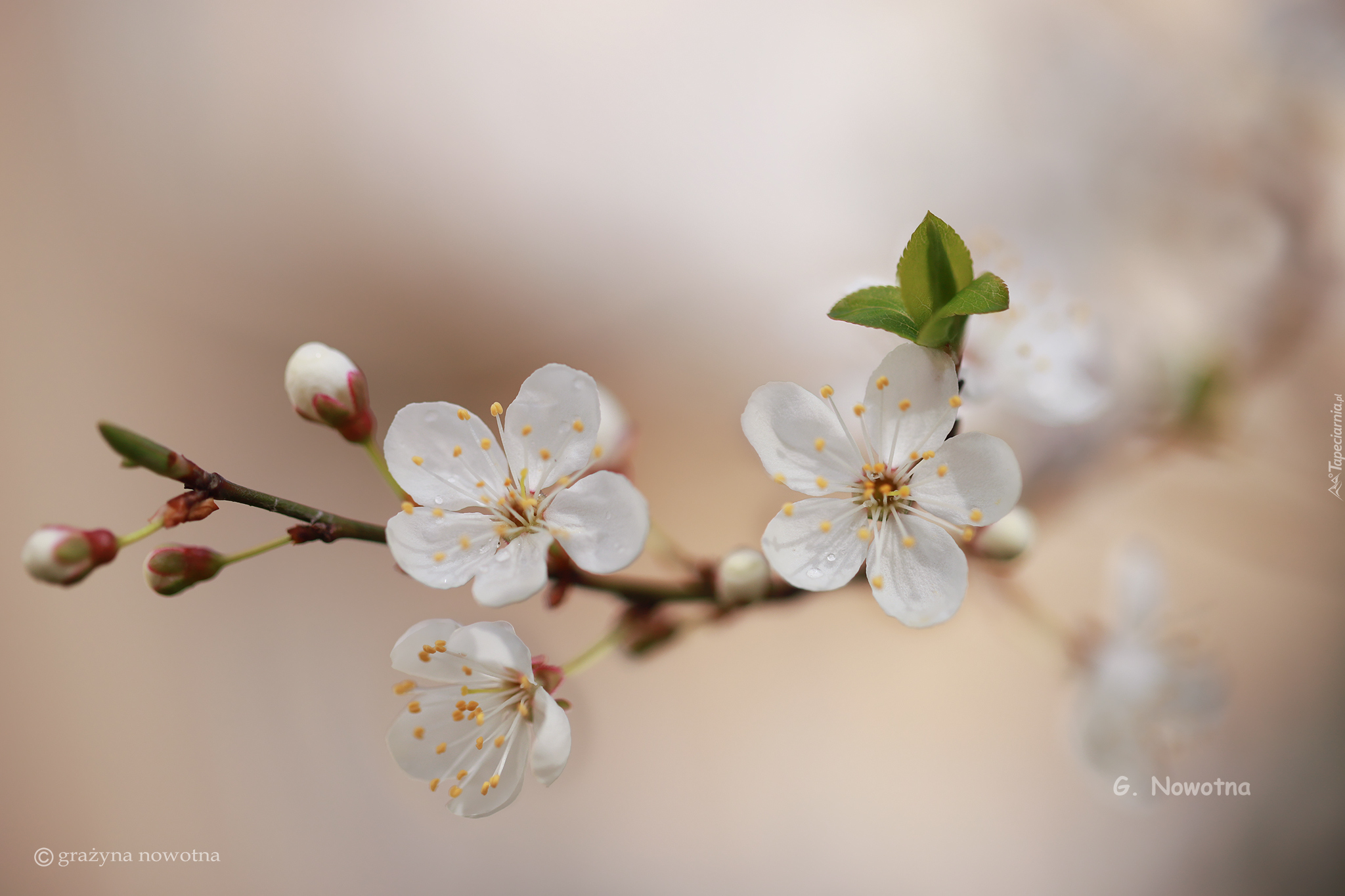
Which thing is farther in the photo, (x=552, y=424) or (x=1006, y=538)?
(x=1006, y=538)

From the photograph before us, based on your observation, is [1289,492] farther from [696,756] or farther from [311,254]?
[311,254]

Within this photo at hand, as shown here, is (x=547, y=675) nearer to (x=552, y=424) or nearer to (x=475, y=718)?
(x=475, y=718)

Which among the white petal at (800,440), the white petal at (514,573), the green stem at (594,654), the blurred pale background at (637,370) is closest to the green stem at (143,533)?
the white petal at (514,573)

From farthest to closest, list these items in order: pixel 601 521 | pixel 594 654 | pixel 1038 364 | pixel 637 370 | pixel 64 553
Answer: pixel 637 370 < pixel 1038 364 < pixel 594 654 < pixel 601 521 < pixel 64 553

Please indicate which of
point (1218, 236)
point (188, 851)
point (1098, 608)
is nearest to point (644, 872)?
point (188, 851)

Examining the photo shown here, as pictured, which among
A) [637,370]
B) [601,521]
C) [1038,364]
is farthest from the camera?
[637,370]

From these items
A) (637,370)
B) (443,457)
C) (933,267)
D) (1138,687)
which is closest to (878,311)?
(933,267)

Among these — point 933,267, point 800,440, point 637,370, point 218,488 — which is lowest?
point 218,488
